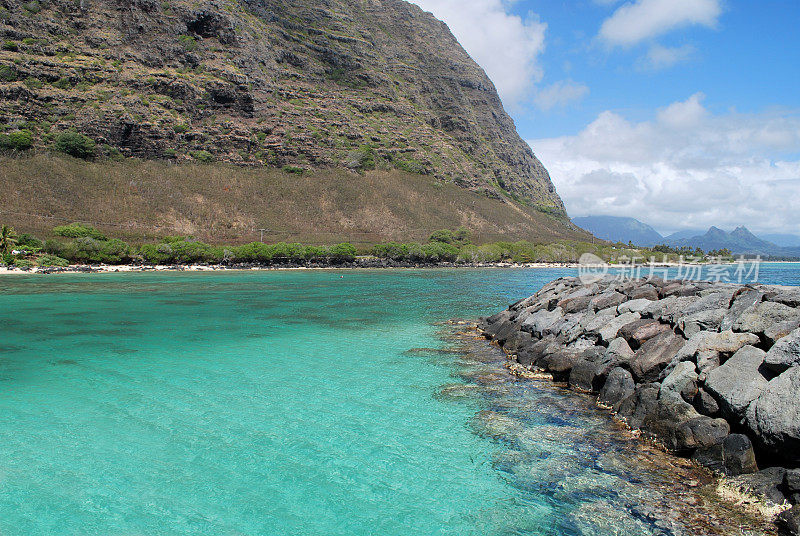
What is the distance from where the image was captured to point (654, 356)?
11.5 m

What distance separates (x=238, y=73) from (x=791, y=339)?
14199cm

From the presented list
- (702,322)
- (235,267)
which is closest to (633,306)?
(702,322)

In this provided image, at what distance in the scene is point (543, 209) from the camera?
199m

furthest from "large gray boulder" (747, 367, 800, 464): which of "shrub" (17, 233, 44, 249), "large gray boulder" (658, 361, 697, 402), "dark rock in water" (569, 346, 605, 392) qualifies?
"shrub" (17, 233, 44, 249)

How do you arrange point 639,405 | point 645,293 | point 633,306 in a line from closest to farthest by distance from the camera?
point 639,405 < point 633,306 < point 645,293

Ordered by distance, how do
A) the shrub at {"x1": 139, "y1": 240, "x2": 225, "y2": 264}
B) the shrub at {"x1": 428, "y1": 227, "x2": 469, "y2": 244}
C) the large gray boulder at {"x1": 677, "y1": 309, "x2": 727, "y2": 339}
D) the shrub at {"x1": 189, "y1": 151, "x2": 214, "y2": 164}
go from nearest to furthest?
1. the large gray boulder at {"x1": 677, "y1": 309, "x2": 727, "y2": 339}
2. the shrub at {"x1": 139, "y1": 240, "x2": 225, "y2": 264}
3. the shrub at {"x1": 428, "y1": 227, "x2": 469, "y2": 244}
4. the shrub at {"x1": 189, "y1": 151, "x2": 214, "y2": 164}

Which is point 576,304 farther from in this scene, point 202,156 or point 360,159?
point 360,159

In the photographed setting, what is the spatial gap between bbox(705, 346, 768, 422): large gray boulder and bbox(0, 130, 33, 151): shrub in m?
119

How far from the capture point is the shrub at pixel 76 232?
242 ft

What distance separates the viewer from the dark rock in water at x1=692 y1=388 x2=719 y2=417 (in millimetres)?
8977

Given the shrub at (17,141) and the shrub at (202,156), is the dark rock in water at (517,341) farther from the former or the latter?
the shrub at (17,141)

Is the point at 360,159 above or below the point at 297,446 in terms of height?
above

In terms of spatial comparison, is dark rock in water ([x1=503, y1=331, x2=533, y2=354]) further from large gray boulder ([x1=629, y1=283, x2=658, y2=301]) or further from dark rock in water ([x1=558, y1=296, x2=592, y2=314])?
large gray boulder ([x1=629, y1=283, x2=658, y2=301])

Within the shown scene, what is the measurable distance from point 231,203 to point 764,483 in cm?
10677
